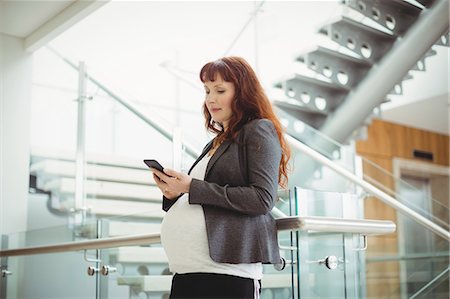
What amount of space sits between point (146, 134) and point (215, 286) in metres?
2.14

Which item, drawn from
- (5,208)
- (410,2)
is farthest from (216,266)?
(410,2)

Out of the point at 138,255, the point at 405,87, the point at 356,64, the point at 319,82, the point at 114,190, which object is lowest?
the point at 138,255

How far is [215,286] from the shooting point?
5.62 ft

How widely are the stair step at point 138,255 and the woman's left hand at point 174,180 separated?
1.26 meters

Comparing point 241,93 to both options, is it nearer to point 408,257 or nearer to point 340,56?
point 408,257

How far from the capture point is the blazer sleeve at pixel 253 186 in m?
1.69

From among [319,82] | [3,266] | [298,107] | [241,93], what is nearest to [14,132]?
[3,266]

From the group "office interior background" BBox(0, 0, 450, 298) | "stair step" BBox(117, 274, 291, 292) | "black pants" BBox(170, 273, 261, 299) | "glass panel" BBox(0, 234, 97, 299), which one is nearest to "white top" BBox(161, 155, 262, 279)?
"black pants" BBox(170, 273, 261, 299)

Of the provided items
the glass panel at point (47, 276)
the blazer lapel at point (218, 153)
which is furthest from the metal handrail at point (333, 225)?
the glass panel at point (47, 276)

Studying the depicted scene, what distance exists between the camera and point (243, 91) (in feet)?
6.07

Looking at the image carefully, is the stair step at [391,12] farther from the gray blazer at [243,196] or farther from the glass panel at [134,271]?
the gray blazer at [243,196]

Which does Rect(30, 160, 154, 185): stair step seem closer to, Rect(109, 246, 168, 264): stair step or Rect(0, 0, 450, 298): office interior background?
Rect(0, 0, 450, 298): office interior background

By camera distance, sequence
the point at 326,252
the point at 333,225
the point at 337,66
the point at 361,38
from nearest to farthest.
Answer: the point at 333,225 → the point at 326,252 → the point at 361,38 → the point at 337,66

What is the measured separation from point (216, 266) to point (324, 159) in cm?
214
